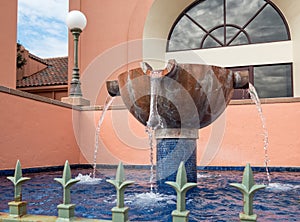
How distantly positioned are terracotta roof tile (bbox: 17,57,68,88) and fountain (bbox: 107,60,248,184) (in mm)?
10316

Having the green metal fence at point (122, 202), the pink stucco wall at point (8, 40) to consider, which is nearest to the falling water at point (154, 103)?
the green metal fence at point (122, 202)

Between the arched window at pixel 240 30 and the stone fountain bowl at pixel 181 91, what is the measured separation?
21.1ft

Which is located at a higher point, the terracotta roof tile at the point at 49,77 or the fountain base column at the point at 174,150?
the terracotta roof tile at the point at 49,77

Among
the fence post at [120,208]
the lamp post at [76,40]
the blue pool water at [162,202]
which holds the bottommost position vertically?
the blue pool water at [162,202]

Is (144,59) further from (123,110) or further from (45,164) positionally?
(45,164)

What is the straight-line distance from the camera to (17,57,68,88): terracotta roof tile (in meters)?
13.5

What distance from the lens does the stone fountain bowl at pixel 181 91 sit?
9.84ft

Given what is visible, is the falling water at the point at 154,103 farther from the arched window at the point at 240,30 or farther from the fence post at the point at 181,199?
the arched window at the point at 240,30

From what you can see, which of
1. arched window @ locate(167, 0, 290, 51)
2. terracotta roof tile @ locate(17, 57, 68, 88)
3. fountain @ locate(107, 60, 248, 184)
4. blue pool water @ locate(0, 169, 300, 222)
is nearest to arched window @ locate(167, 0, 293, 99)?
arched window @ locate(167, 0, 290, 51)

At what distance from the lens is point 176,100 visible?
10.2 ft

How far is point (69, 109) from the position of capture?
6.81 m

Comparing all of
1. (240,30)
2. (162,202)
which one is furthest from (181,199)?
(240,30)

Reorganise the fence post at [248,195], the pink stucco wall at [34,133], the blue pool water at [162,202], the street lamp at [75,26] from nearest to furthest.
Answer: the fence post at [248,195]
the blue pool water at [162,202]
the pink stucco wall at [34,133]
the street lamp at [75,26]

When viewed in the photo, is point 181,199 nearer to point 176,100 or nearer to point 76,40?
point 176,100
